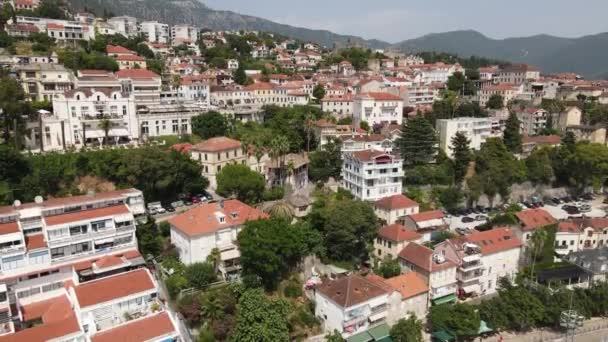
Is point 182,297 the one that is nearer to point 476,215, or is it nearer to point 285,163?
point 285,163

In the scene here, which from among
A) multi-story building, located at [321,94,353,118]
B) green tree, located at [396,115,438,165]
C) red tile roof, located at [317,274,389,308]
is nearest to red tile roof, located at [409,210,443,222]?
red tile roof, located at [317,274,389,308]

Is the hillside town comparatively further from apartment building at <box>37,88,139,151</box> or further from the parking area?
the parking area

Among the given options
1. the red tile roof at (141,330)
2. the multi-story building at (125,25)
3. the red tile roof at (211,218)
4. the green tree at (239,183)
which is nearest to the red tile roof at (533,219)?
the red tile roof at (211,218)

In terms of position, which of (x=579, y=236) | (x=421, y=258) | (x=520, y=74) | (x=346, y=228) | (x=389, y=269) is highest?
(x=520, y=74)

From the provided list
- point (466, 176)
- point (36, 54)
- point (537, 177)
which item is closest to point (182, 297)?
point (466, 176)

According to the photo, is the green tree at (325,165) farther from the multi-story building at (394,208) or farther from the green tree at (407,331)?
the green tree at (407,331)

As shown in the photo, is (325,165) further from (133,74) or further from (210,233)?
(133,74)

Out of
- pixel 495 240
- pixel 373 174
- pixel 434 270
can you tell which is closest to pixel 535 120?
pixel 373 174
